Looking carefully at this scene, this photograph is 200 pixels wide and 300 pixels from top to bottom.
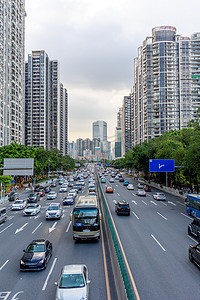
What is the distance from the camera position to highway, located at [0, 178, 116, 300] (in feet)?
34.3

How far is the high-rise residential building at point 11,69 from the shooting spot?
265 feet

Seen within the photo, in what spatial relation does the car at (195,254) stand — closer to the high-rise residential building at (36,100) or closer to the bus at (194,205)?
the bus at (194,205)

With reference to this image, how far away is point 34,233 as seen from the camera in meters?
20.4

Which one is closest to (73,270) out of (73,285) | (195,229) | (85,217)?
(73,285)

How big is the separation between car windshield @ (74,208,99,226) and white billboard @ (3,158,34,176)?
31278mm

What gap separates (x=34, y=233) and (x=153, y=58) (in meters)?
129

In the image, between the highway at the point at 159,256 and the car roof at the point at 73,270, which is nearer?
the car roof at the point at 73,270

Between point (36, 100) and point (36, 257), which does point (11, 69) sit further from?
point (36, 257)

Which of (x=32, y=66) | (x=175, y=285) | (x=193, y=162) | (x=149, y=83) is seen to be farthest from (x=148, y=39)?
(x=175, y=285)

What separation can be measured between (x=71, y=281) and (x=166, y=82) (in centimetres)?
13238

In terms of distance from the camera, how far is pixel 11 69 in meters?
88.5

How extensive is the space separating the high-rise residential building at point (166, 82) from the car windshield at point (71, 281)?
124 m

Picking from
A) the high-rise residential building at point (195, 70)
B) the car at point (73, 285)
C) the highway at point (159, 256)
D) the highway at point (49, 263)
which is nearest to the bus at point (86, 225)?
the highway at point (49, 263)

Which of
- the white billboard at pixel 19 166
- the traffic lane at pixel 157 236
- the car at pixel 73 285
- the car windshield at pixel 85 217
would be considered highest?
the white billboard at pixel 19 166
